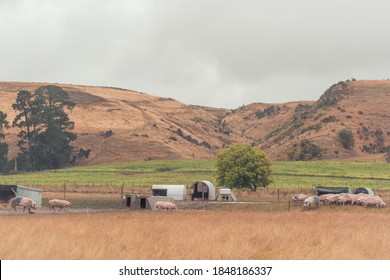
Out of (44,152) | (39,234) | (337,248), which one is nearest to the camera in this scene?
(337,248)

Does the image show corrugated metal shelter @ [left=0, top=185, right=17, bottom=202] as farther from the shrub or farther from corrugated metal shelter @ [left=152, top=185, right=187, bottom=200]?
the shrub

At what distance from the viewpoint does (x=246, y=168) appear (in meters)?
73.2

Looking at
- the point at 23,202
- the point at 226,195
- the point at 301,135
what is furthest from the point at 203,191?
the point at 301,135

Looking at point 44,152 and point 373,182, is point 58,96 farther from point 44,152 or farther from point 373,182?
point 373,182

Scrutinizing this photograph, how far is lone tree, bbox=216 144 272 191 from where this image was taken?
7319cm

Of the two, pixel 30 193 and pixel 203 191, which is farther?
pixel 203 191

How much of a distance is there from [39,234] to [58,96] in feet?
447

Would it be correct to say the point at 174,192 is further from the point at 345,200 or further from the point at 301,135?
the point at 301,135

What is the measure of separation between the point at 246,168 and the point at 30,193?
98.5 ft

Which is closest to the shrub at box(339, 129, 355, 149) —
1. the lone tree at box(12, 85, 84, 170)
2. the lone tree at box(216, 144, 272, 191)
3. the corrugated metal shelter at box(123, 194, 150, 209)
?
the lone tree at box(12, 85, 84, 170)

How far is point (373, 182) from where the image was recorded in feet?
305

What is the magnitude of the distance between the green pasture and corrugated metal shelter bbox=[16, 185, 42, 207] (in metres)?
27.8

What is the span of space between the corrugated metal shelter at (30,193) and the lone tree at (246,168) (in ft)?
91.1

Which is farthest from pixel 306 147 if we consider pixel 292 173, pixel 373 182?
pixel 373 182
